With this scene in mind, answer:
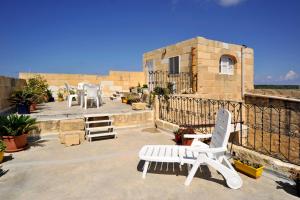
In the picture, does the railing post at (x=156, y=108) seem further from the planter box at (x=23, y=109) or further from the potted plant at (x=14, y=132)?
the planter box at (x=23, y=109)

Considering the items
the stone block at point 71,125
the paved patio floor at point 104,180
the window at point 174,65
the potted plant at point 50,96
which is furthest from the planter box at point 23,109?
the window at point 174,65

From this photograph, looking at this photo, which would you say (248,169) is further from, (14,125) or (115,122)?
(14,125)

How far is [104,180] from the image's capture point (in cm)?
360

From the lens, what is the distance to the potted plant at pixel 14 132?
201 inches

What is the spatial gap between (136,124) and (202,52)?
5.33m

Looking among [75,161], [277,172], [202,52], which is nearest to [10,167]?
[75,161]

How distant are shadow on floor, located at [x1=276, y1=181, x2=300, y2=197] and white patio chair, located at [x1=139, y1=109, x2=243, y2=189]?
629 mm

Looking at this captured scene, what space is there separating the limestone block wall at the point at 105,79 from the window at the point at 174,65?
13.4 ft

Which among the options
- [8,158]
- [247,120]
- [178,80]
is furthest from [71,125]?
[178,80]

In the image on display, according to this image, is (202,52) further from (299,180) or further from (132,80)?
(299,180)

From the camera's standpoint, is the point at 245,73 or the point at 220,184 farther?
the point at 245,73

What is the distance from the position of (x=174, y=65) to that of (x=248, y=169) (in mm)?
9198

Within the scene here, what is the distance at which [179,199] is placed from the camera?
297 cm

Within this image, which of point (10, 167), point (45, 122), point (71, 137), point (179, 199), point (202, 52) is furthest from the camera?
point (202, 52)
